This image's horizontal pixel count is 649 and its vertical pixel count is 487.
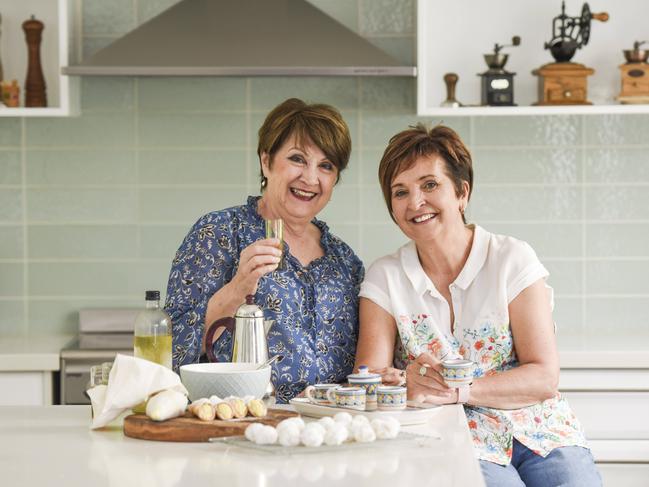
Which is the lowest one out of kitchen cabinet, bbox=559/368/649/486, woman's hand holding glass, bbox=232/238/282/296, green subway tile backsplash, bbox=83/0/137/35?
kitchen cabinet, bbox=559/368/649/486

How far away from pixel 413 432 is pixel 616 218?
2.32m

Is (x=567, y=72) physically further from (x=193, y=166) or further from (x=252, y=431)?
(x=252, y=431)

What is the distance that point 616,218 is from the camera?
3988 millimetres

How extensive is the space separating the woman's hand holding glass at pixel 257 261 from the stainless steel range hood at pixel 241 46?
4.24ft

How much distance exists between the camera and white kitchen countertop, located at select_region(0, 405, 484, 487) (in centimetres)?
157

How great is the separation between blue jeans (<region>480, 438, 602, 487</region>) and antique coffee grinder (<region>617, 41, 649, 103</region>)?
5.60 feet

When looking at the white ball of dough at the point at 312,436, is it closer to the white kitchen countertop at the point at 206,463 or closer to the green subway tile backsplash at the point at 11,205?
the white kitchen countertop at the point at 206,463

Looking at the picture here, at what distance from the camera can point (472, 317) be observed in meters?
2.55

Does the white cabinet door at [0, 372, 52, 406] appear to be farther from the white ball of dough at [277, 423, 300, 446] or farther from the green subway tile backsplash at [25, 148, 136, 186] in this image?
the white ball of dough at [277, 423, 300, 446]

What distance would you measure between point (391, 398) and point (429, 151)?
0.82 m

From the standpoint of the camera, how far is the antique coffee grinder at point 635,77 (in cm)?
376

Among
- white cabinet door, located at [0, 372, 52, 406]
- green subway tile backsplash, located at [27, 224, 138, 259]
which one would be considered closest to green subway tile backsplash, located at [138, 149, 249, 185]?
green subway tile backsplash, located at [27, 224, 138, 259]

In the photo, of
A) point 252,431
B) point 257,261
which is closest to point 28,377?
point 257,261

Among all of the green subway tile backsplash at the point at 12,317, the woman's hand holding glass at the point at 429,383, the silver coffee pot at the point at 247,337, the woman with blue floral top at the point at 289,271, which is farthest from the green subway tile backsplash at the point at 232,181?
the silver coffee pot at the point at 247,337
